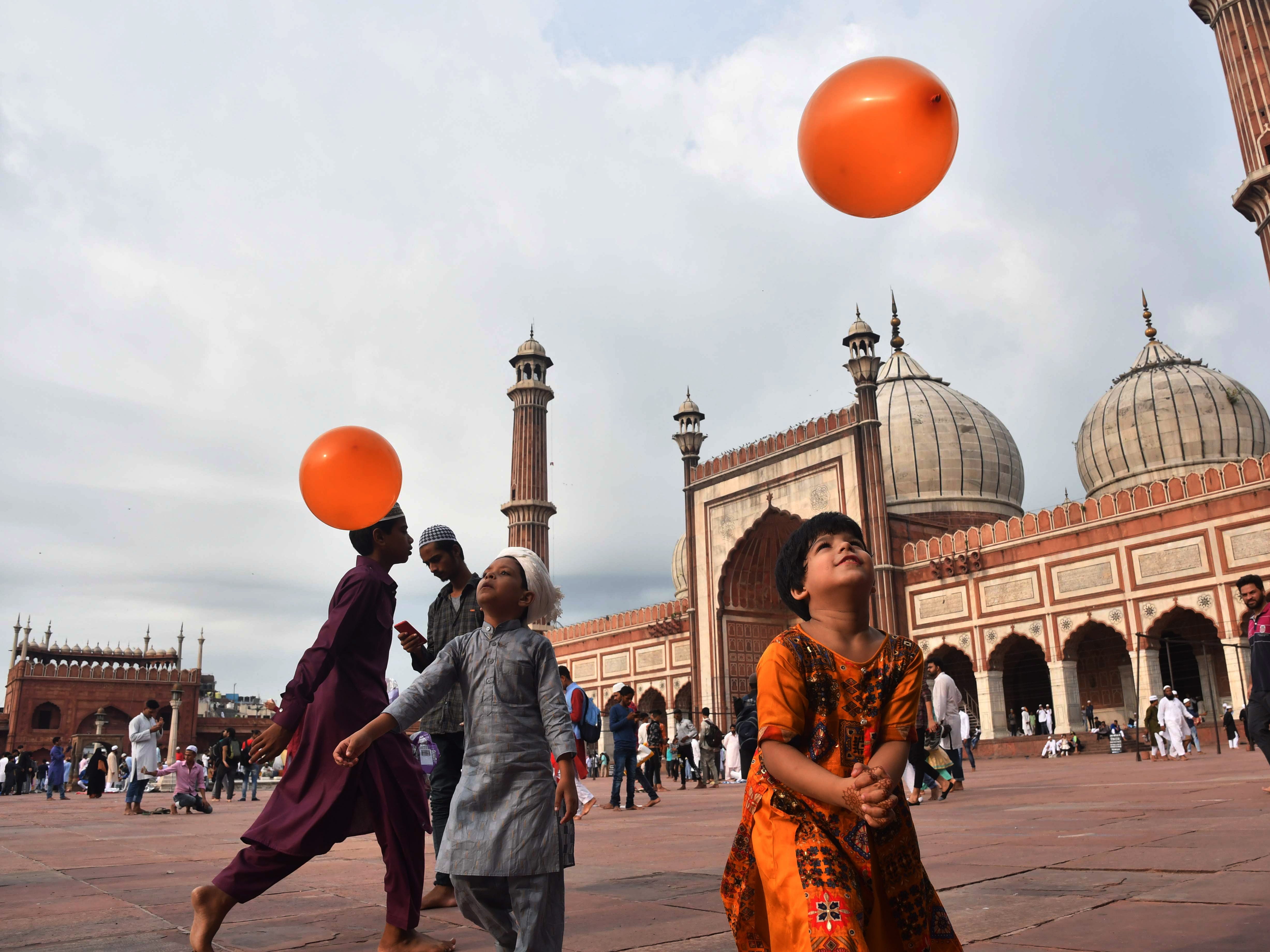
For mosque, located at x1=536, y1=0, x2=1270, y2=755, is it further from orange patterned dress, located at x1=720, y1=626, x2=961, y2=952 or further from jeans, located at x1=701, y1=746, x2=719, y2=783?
orange patterned dress, located at x1=720, y1=626, x2=961, y2=952

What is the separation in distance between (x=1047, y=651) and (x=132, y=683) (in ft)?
Answer: 118

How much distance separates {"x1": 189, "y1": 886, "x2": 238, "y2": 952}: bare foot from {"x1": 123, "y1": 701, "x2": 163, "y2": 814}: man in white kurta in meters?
8.64

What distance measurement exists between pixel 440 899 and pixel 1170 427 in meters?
24.6

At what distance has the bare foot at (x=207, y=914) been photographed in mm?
2357

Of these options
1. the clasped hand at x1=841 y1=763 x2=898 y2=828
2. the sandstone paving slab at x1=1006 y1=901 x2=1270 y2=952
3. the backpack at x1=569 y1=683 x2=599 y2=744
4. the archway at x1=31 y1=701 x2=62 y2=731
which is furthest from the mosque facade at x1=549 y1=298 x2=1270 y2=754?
the archway at x1=31 y1=701 x2=62 y2=731

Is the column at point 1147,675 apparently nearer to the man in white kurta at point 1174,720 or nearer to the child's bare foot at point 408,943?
the man in white kurta at point 1174,720

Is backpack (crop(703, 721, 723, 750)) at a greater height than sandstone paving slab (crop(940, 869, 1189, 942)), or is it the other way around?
backpack (crop(703, 721, 723, 750))

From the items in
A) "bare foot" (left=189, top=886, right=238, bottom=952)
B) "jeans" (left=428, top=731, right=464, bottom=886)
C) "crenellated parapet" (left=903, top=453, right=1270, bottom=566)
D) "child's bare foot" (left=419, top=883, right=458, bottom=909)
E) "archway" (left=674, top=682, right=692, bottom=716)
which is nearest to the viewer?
"bare foot" (left=189, top=886, right=238, bottom=952)

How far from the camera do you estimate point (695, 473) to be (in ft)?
84.7

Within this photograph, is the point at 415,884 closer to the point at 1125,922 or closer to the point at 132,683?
the point at 1125,922

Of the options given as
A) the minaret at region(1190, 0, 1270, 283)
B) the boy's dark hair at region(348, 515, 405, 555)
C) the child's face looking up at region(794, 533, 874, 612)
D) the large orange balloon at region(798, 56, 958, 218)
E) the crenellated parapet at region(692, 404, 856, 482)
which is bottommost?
the child's face looking up at region(794, 533, 874, 612)

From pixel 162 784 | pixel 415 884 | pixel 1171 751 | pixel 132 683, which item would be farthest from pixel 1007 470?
pixel 132 683

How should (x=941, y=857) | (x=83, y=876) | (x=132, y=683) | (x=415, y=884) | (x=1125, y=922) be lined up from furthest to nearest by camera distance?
(x=132, y=683), (x=83, y=876), (x=941, y=857), (x=415, y=884), (x=1125, y=922)

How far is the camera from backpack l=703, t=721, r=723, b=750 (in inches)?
524
